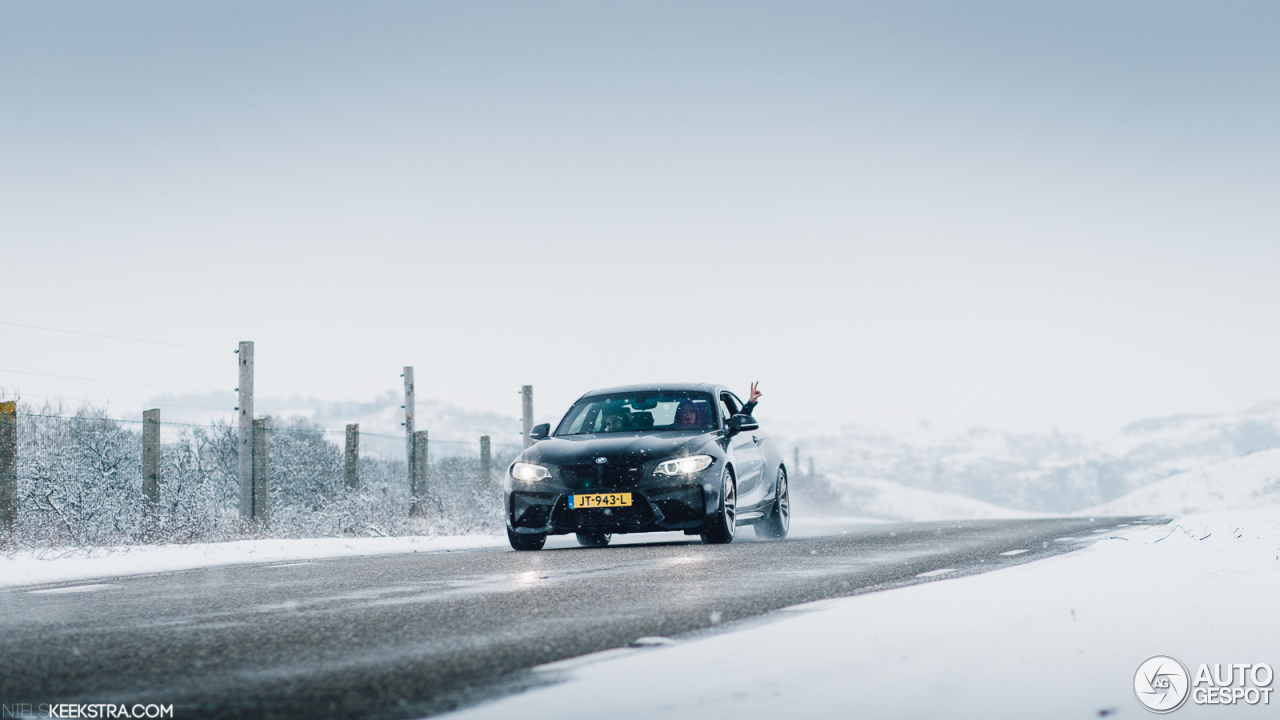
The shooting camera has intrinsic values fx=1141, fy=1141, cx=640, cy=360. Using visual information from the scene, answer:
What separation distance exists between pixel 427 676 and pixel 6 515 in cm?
1207

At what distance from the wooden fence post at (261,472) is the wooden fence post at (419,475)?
5.09 metres

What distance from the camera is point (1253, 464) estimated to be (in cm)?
4444

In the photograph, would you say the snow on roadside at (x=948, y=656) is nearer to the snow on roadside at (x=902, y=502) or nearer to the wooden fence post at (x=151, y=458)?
the wooden fence post at (x=151, y=458)

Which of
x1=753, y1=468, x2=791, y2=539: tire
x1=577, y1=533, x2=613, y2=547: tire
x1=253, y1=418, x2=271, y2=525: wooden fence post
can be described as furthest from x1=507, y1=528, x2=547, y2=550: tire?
x1=253, y1=418, x2=271, y2=525: wooden fence post

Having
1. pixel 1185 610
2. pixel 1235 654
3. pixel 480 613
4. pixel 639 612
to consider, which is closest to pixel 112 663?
pixel 480 613

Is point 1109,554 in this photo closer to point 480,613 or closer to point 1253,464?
point 480,613

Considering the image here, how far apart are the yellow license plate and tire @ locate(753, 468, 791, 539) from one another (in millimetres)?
3181

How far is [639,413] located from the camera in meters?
12.5

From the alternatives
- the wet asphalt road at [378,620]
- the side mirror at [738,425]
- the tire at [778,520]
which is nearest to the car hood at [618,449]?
the side mirror at [738,425]

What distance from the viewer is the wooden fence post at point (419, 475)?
78.3 feet

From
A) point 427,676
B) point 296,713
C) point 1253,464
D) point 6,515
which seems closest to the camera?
point 296,713

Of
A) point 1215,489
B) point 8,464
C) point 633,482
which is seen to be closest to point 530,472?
point 633,482

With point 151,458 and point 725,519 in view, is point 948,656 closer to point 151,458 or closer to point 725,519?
point 725,519

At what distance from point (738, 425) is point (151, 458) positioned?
10.3 m
